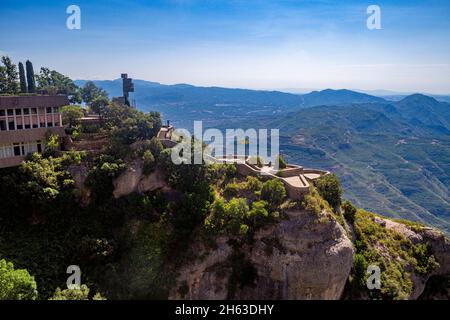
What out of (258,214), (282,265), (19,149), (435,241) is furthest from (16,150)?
(435,241)

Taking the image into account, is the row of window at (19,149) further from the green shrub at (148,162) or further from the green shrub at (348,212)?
the green shrub at (348,212)

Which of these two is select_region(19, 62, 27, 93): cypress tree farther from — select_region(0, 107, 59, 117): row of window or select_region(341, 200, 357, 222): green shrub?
select_region(341, 200, 357, 222): green shrub

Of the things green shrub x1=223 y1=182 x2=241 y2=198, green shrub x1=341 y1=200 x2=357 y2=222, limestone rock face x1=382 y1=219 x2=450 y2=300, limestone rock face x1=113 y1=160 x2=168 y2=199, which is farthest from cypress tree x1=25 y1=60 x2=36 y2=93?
limestone rock face x1=382 y1=219 x2=450 y2=300

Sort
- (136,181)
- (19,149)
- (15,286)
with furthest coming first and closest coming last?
(136,181)
(19,149)
(15,286)

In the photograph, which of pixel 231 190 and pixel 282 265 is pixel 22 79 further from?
pixel 282 265

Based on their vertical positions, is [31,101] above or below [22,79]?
below
